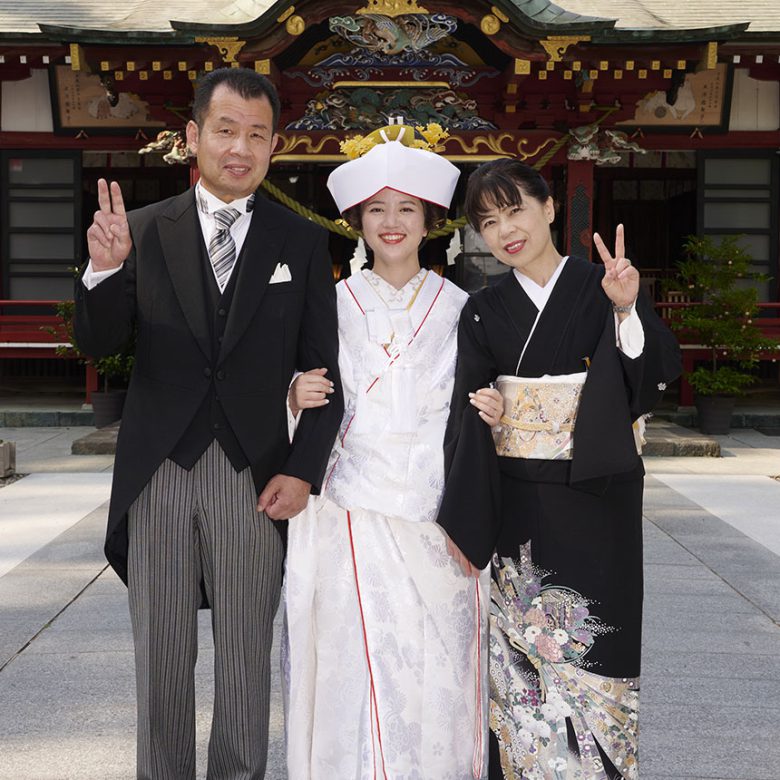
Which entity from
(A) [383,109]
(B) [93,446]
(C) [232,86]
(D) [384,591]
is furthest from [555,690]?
(A) [383,109]

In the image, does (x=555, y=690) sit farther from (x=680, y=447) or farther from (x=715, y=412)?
(x=715, y=412)

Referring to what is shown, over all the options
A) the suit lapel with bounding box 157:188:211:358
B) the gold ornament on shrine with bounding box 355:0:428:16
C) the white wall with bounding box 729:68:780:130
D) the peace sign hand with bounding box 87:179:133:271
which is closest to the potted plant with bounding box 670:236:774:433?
the white wall with bounding box 729:68:780:130

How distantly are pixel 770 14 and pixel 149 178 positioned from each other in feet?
24.9

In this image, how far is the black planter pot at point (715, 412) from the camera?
9211mm

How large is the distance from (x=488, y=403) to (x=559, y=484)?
274mm

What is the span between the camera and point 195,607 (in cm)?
240

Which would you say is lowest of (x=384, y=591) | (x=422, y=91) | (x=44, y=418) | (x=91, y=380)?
(x=44, y=418)

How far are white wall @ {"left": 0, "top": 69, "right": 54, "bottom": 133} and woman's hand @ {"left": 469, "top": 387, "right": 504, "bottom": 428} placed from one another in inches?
343

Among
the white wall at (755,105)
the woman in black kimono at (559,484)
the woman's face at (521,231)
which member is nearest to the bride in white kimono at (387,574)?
the woman in black kimono at (559,484)

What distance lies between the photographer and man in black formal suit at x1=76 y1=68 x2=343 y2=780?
2342 mm

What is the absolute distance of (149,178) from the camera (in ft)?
42.0

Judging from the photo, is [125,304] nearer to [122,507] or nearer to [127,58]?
[122,507]

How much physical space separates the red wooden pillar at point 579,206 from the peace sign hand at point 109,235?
689 centimetres

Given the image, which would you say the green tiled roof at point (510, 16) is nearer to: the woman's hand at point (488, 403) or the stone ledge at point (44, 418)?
the stone ledge at point (44, 418)
